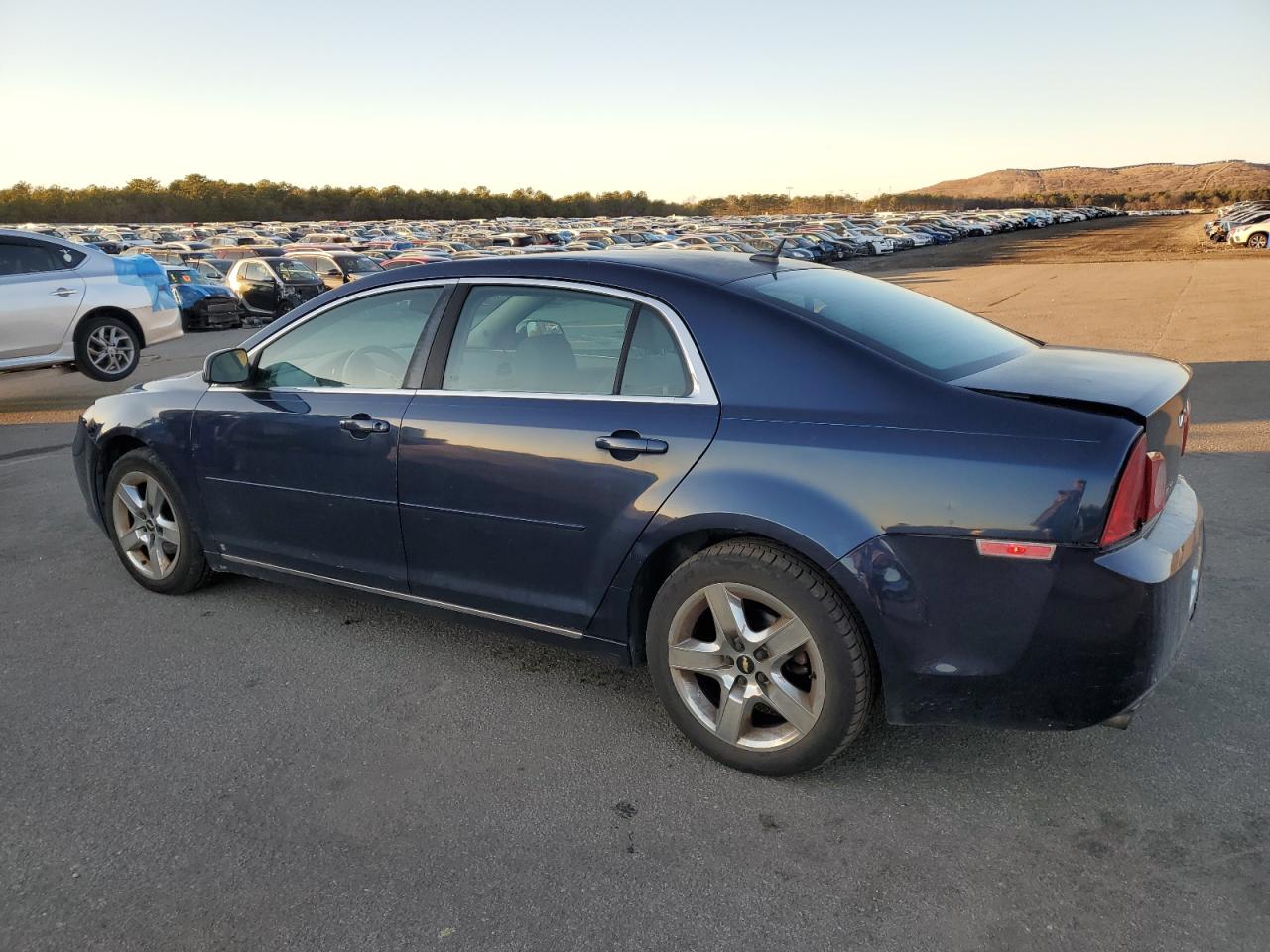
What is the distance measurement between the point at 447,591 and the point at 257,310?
64.0ft

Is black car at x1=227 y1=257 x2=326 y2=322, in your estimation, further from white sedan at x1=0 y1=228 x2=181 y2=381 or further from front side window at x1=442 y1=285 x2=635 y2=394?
front side window at x1=442 y1=285 x2=635 y2=394

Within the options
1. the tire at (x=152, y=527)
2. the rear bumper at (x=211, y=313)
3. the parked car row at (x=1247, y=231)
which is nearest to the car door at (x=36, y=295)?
the tire at (x=152, y=527)

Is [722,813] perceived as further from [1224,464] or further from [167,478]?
[1224,464]

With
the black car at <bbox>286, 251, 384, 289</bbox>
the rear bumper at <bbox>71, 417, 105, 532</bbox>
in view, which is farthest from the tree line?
the rear bumper at <bbox>71, 417, 105, 532</bbox>

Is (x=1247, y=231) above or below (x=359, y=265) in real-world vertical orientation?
above

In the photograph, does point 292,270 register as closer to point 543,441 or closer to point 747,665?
point 543,441

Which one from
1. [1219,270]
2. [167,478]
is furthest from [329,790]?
[1219,270]

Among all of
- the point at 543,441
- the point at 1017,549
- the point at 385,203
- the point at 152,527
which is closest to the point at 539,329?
the point at 543,441

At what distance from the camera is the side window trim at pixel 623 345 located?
305 cm

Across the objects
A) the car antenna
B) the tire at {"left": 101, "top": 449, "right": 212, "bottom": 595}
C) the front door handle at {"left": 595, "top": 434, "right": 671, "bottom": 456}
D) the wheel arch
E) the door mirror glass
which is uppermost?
the car antenna

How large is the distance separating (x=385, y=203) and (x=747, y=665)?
137602 millimetres

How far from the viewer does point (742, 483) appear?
9.42 ft

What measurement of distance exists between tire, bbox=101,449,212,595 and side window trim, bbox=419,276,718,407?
1.64 metres

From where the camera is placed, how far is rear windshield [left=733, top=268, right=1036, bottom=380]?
3.03 meters
